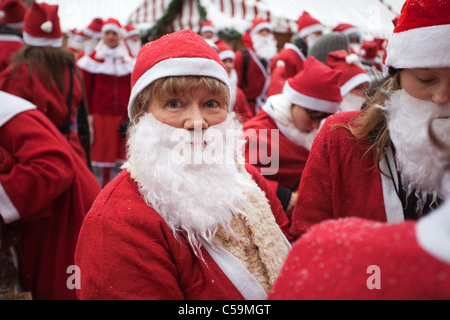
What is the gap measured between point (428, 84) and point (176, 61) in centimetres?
90

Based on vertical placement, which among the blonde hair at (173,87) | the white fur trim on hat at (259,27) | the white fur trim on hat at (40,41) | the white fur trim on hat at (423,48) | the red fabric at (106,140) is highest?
the white fur trim on hat at (423,48)

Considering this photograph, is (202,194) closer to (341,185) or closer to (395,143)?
(341,185)

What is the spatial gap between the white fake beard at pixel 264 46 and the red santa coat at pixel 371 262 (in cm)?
682

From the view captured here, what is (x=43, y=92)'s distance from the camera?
11.3ft

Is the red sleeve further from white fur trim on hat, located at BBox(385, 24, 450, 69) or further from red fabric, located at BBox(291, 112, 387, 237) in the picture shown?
white fur trim on hat, located at BBox(385, 24, 450, 69)

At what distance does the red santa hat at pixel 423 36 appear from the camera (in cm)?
138

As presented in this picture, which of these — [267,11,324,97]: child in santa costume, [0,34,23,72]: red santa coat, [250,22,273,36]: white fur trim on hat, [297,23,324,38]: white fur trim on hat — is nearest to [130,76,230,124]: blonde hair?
[0,34,23,72]: red santa coat

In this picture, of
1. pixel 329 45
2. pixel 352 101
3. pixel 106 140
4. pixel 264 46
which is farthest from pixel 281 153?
pixel 264 46

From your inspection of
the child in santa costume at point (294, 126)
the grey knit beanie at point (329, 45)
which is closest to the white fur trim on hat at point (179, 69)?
the child in santa costume at point (294, 126)

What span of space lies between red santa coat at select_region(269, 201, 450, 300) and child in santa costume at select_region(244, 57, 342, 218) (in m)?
2.30

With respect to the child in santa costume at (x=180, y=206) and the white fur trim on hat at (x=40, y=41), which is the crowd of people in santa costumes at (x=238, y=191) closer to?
the child in santa costume at (x=180, y=206)

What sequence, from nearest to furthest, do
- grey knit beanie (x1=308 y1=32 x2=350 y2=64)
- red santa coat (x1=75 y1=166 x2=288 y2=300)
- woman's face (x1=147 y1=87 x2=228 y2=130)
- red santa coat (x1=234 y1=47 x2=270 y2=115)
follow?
red santa coat (x1=75 y1=166 x2=288 y2=300)
woman's face (x1=147 y1=87 x2=228 y2=130)
grey knit beanie (x1=308 y1=32 x2=350 y2=64)
red santa coat (x1=234 y1=47 x2=270 y2=115)

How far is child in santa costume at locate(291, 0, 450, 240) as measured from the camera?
4.62 ft
